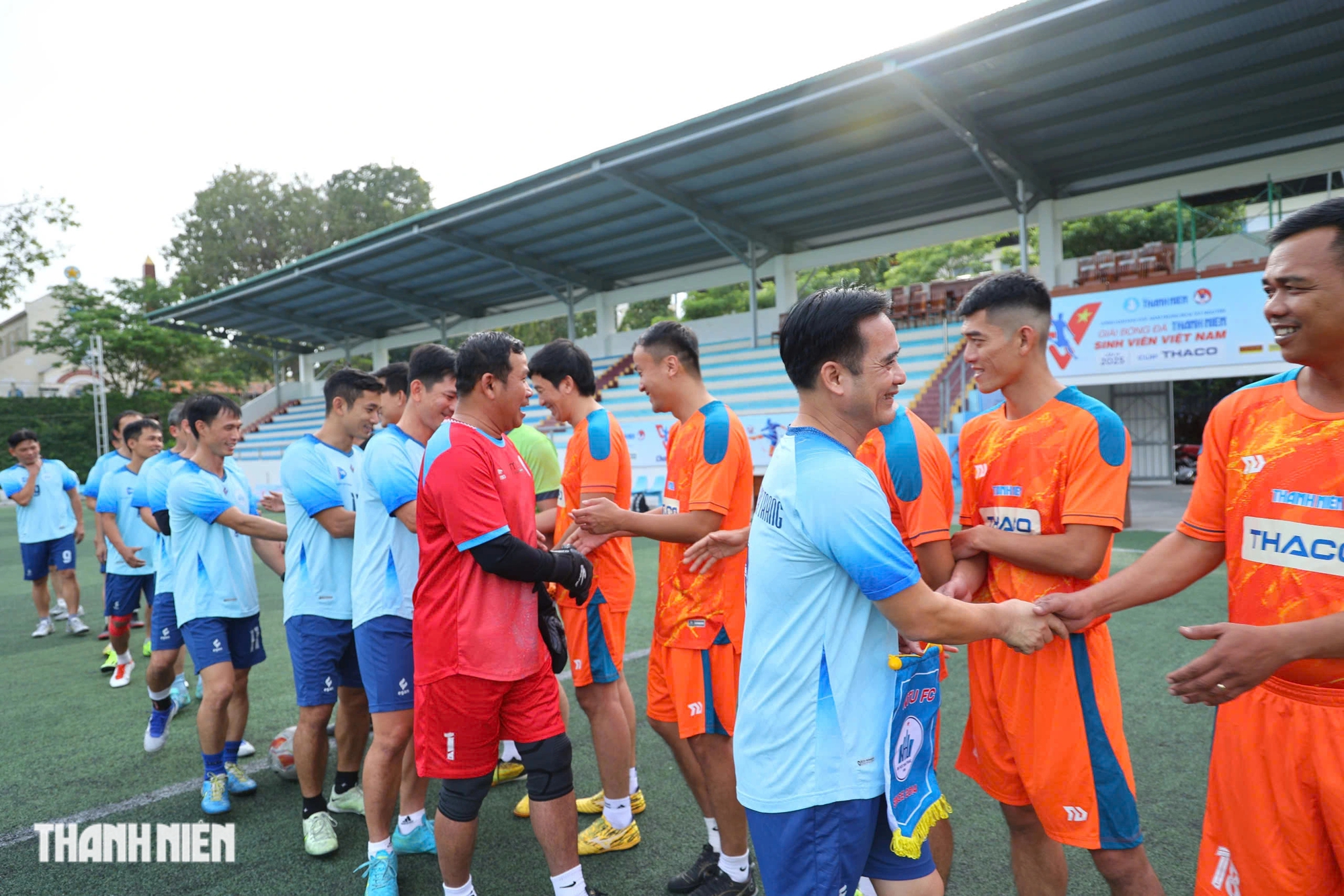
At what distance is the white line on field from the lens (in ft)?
11.8

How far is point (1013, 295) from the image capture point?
2.30 meters

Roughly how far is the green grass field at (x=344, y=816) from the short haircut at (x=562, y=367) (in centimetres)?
208

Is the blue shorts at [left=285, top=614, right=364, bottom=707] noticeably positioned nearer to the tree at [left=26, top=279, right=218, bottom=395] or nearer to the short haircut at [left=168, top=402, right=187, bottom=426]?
the short haircut at [left=168, top=402, right=187, bottom=426]

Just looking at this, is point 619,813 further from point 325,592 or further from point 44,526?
point 44,526

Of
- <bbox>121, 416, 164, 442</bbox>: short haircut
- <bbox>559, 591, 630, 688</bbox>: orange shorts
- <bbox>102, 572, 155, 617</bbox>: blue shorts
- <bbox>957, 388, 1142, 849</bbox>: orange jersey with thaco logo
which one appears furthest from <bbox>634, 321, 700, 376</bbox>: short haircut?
<bbox>102, 572, 155, 617</bbox>: blue shorts

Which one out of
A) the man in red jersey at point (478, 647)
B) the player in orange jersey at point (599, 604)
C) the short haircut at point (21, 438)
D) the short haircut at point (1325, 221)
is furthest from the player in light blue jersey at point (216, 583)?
the short haircut at point (21, 438)

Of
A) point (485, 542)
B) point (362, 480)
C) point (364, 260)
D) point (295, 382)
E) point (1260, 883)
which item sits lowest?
→ point (1260, 883)

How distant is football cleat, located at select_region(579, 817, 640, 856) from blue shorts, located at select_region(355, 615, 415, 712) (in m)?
0.96

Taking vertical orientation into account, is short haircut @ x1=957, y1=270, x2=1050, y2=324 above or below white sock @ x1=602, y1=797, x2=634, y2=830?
above

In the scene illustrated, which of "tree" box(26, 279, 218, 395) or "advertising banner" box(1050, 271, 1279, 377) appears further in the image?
"tree" box(26, 279, 218, 395)

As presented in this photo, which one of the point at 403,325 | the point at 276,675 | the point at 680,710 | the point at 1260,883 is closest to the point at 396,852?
the point at 680,710

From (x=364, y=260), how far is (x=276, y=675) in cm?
1696

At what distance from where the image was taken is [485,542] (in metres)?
2.51

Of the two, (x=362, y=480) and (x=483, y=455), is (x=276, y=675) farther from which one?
(x=483, y=455)
